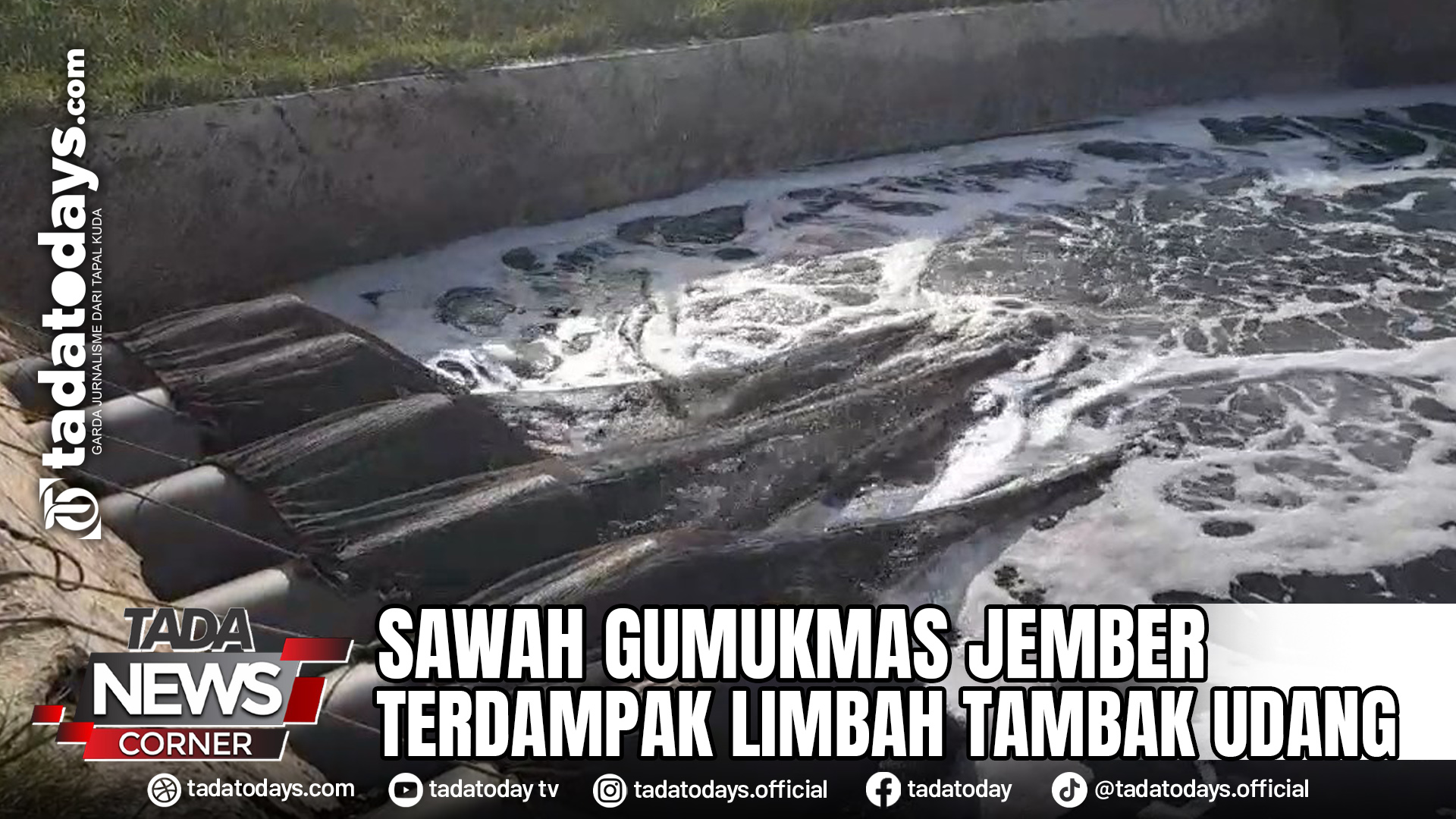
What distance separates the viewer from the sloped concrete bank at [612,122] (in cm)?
566

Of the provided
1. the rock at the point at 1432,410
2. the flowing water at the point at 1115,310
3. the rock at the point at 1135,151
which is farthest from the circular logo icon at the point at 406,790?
the rock at the point at 1135,151

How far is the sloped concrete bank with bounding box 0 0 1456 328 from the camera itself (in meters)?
5.66

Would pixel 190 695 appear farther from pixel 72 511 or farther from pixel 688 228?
pixel 688 228

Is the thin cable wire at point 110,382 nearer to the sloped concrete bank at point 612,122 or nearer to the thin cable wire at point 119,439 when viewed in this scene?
the thin cable wire at point 119,439

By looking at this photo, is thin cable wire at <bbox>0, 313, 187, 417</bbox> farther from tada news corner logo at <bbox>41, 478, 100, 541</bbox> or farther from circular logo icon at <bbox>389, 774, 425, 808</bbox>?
circular logo icon at <bbox>389, 774, 425, 808</bbox>

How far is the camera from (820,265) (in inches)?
261

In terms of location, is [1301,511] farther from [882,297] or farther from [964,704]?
[882,297]

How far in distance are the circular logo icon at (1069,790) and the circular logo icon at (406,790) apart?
1434 millimetres

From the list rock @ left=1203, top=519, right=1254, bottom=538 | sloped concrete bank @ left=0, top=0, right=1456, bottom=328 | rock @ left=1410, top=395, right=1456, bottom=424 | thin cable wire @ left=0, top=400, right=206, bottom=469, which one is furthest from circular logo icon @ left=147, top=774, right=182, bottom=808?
rock @ left=1410, top=395, right=1456, bottom=424

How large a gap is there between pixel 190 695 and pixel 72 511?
944mm

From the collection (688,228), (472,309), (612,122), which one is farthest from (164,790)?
(612,122)

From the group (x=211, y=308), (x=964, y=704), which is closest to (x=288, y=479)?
(x=211, y=308)

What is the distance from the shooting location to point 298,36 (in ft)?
21.8

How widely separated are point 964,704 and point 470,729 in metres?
1.17
